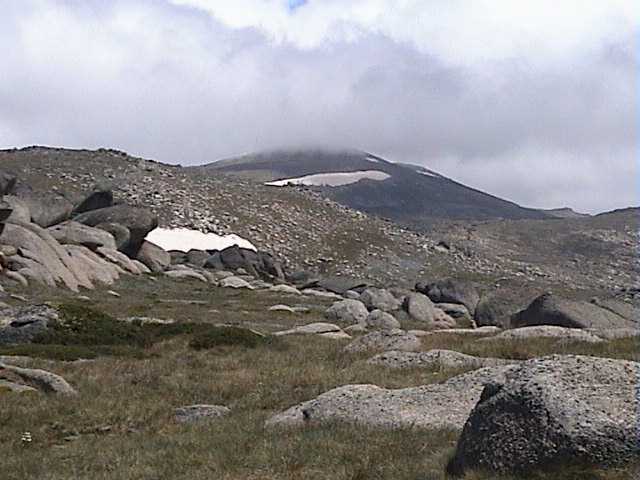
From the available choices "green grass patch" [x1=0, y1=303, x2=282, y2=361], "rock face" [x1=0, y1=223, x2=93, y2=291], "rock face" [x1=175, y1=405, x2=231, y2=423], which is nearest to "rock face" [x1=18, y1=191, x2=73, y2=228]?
"rock face" [x1=0, y1=223, x2=93, y2=291]

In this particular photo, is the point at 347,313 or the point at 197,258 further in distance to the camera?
the point at 197,258

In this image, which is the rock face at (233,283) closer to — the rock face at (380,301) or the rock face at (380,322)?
the rock face at (380,301)

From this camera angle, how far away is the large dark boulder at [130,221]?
2574 inches

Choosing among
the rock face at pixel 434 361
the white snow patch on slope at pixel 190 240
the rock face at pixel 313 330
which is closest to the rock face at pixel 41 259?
the rock face at pixel 313 330

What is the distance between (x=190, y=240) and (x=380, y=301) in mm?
45171

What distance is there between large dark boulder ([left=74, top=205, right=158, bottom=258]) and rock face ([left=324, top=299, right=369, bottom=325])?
2456cm

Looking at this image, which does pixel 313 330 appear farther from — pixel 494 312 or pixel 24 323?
pixel 494 312

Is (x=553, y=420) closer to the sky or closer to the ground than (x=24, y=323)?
closer to the sky

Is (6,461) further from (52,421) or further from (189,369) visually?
(189,369)

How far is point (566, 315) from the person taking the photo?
112 ft

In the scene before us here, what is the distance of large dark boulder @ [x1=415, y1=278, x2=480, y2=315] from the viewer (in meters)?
61.4

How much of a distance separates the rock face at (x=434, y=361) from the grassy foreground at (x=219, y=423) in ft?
1.87

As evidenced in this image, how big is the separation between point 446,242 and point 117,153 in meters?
48.7

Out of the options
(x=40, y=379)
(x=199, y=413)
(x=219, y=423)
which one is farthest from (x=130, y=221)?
(x=219, y=423)
